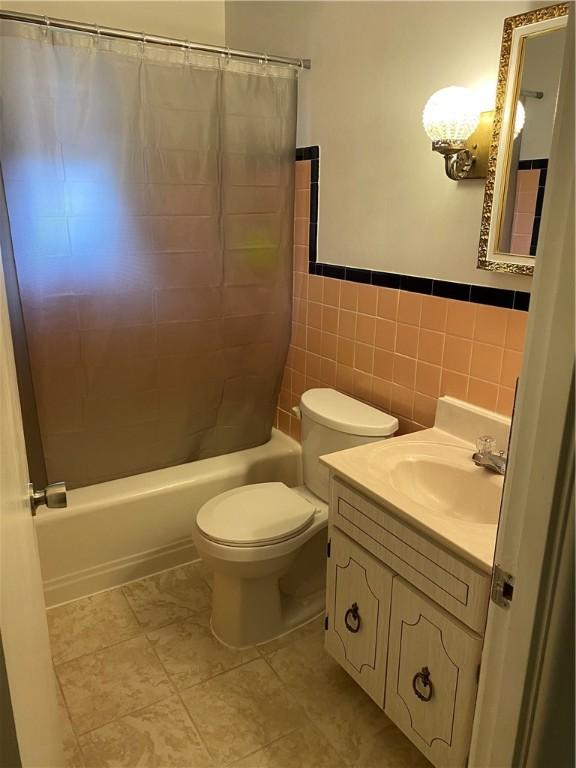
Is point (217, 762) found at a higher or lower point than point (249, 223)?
lower

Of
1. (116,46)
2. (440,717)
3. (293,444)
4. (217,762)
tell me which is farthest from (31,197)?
(440,717)

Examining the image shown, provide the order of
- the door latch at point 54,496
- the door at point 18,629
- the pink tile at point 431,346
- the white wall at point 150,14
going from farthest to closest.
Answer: the white wall at point 150,14 → the pink tile at point 431,346 → the door latch at point 54,496 → the door at point 18,629

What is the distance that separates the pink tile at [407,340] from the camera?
1963mm

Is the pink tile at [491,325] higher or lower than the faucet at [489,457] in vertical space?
higher

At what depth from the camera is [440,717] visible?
1416 mm

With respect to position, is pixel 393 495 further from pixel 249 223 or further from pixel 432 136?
pixel 249 223

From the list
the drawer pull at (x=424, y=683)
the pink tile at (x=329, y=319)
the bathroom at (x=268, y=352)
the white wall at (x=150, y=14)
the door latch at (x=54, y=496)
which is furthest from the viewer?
the pink tile at (x=329, y=319)

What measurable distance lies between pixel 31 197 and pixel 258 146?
877mm

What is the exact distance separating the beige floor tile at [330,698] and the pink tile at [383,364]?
3.14ft

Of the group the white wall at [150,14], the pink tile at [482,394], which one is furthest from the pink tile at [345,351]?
the white wall at [150,14]

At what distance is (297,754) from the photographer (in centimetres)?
162

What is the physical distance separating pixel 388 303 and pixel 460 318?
0.32 meters

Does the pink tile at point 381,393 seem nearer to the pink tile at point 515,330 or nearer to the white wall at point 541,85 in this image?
the pink tile at point 515,330

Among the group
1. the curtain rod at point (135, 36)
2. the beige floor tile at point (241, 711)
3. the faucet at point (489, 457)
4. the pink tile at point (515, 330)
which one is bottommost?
the beige floor tile at point (241, 711)
